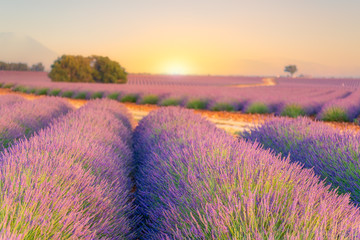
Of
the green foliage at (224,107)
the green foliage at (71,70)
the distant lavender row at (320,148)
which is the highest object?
the green foliage at (71,70)

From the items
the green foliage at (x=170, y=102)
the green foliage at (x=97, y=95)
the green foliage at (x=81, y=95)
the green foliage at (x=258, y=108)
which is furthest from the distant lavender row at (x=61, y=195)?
the green foliage at (x=81, y=95)

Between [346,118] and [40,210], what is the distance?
11724 mm

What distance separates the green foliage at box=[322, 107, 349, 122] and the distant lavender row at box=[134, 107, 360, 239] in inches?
382

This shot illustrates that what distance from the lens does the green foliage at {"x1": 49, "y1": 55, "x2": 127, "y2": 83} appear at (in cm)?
4053

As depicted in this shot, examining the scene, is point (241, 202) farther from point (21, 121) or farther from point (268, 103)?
point (268, 103)

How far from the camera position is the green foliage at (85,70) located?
40.5 m

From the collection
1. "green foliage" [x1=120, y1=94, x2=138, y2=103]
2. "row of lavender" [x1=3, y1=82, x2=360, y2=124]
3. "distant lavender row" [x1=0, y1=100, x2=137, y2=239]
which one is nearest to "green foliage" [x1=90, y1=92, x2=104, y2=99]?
"row of lavender" [x1=3, y1=82, x2=360, y2=124]

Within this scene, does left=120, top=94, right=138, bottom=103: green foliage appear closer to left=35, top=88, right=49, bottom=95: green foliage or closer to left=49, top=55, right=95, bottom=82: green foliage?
left=35, top=88, right=49, bottom=95: green foliage

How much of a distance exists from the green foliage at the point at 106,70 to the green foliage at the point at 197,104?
28104mm

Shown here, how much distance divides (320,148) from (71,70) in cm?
4132

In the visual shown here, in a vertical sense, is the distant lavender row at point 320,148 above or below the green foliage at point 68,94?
above

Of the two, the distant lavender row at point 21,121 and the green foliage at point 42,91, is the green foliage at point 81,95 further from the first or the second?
the distant lavender row at point 21,121

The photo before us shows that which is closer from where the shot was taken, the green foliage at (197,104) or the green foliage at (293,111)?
the green foliage at (293,111)

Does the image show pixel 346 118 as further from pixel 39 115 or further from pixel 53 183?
pixel 53 183
